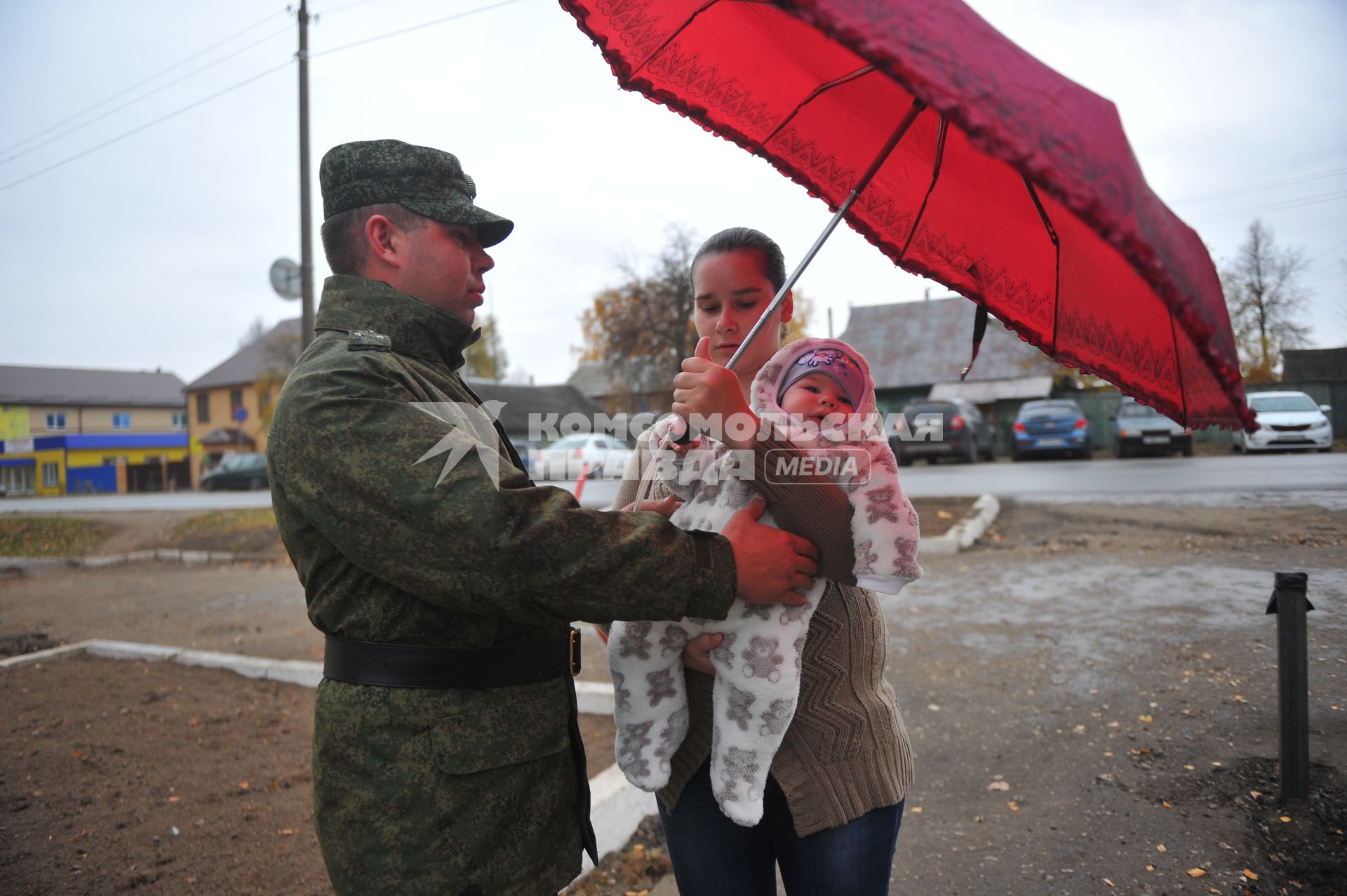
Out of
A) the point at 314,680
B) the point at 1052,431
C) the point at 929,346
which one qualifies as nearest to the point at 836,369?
the point at 314,680

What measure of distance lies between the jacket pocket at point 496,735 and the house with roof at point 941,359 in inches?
1103

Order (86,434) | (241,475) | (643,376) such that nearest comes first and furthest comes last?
(643,376)
(241,475)
(86,434)

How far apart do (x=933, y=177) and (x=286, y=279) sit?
10.9 meters

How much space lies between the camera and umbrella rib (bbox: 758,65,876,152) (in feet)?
6.24

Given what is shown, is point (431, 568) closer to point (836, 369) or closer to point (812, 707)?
point (812, 707)

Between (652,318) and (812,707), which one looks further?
(652,318)

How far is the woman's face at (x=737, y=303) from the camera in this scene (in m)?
2.02

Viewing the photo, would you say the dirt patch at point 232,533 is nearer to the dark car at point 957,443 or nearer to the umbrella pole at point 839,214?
the umbrella pole at point 839,214

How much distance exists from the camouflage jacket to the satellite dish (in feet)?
34.2

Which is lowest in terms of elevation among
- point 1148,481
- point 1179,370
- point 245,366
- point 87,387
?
point 1148,481

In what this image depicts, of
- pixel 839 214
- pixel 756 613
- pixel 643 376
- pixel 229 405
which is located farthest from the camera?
pixel 229 405

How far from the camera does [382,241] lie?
1673 millimetres

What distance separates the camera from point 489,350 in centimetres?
5553

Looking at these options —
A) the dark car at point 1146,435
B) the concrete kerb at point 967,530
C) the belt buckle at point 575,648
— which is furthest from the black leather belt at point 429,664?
the dark car at point 1146,435
